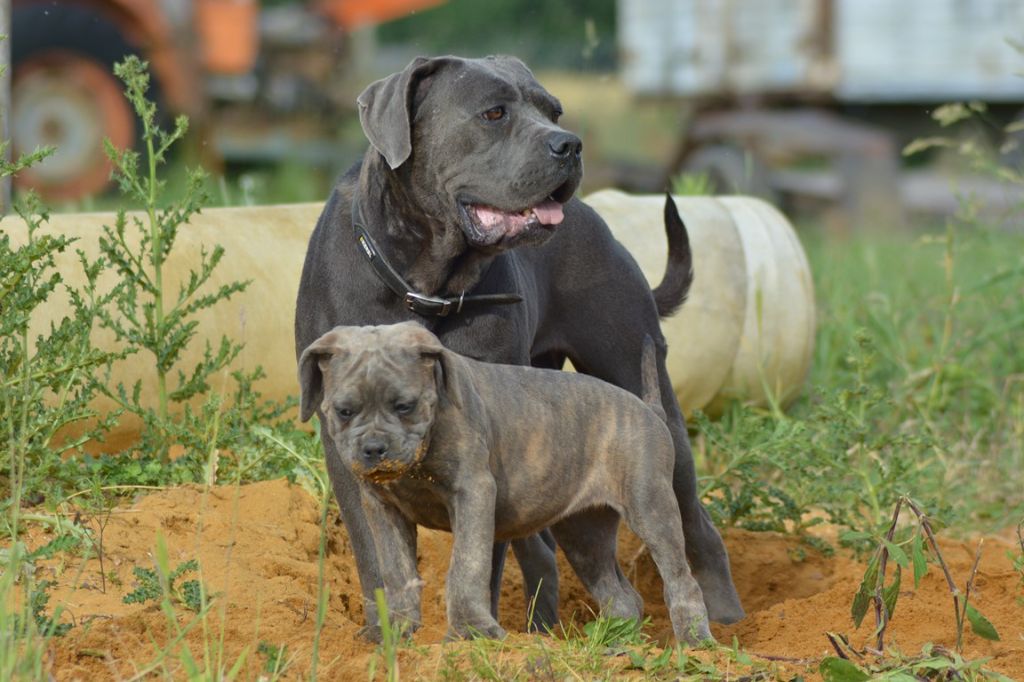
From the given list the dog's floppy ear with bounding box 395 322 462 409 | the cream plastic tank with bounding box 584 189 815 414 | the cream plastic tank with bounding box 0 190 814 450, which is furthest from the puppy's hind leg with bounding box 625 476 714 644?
the cream plastic tank with bounding box 584 189 815 414

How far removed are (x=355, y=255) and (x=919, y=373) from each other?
133 inches

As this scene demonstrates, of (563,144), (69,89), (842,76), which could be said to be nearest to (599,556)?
(563,144)

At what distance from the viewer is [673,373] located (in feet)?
20.9

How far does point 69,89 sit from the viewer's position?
12875 mm

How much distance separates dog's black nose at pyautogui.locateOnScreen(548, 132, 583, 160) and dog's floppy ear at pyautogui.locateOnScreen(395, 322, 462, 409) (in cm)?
69

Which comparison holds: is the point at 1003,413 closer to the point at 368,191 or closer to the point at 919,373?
the point at 919,373

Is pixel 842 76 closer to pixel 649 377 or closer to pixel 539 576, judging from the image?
pixel 649 377

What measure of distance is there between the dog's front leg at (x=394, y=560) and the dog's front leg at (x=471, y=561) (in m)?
0.16

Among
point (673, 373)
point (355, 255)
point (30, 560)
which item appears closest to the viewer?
point (30, 560)

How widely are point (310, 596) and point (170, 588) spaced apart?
0.40 m

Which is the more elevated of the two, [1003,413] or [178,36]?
[178,36]

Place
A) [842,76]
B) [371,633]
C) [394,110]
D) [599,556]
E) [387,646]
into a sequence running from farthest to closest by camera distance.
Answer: [842,76], [599,556], [394,110], [371,633], [387,646]

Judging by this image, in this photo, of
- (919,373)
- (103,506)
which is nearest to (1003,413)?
(919,373)

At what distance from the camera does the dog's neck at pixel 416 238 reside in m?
3.98
